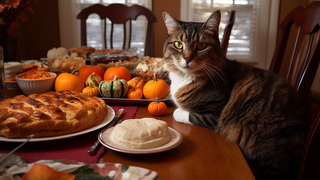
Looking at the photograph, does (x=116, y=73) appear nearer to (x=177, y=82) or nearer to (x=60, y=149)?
(x=177, y=82)

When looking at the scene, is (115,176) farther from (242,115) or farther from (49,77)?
(49,77)

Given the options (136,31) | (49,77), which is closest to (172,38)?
(49,77)

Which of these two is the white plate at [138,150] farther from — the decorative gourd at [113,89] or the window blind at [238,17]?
the window blind at [238,17]

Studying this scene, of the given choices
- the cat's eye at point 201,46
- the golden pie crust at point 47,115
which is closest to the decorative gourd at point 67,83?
the golden pie crust at point 47,115

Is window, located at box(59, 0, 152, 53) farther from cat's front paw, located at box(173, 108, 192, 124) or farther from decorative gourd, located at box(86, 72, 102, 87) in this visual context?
cat's front paw, located at box(173, 108, 192, 124)

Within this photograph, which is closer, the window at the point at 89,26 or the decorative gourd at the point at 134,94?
the decorative gourd at the point at 134,94

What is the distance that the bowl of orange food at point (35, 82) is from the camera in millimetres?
1243

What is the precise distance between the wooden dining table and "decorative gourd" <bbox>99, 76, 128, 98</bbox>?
1.57ft

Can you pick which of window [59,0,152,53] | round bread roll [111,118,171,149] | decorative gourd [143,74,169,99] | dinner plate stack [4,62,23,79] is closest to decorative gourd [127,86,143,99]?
decorative gourd [143,74,169,99]

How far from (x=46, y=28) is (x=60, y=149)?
9.07 feet

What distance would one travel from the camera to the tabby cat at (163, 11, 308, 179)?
1.03m

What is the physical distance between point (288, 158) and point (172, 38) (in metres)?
0.70

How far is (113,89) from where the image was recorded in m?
1.26

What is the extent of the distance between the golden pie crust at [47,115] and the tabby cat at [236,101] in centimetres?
36
